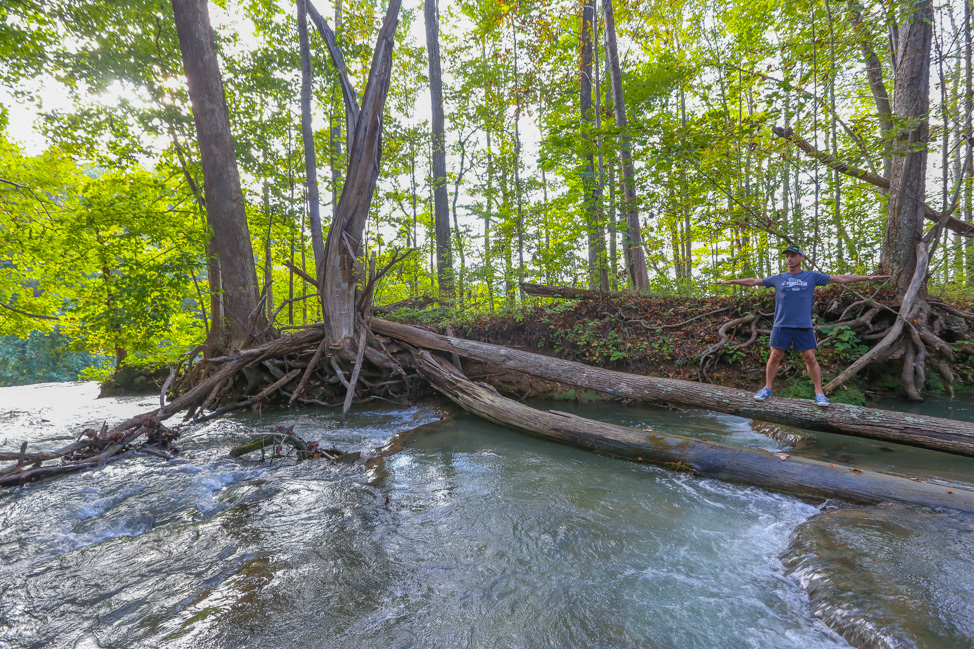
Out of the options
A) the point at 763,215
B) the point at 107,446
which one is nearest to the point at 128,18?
the point at 107,446

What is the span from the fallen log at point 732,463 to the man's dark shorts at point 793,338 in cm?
207

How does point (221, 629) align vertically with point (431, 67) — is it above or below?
below

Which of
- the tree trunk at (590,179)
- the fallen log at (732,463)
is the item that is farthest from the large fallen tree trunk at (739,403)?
the tree trunk at (590,179)

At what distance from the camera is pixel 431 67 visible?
12758mm

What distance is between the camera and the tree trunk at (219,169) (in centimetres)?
746

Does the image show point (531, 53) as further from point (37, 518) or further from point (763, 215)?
point (37, 518)

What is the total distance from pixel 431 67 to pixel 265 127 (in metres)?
5.60

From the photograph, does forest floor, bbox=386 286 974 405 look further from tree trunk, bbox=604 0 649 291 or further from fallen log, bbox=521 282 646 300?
tree trunk, bbox=604 0 649 291

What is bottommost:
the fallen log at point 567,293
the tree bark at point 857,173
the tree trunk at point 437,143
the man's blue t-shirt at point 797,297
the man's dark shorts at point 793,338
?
the man's dark shorts at point 793,338

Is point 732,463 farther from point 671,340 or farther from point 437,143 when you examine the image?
point 437,143

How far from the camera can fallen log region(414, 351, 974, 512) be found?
304 cm

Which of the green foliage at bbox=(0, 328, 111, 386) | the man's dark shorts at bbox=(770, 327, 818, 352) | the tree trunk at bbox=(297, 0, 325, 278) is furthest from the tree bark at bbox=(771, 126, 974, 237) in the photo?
the green foliage at bbox=(0, 328, 111, 386)

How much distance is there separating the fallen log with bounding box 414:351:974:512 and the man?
63.4 inches

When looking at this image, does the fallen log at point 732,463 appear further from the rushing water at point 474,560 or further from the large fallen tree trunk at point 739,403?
the large fallen tree trunk at point 739,403
